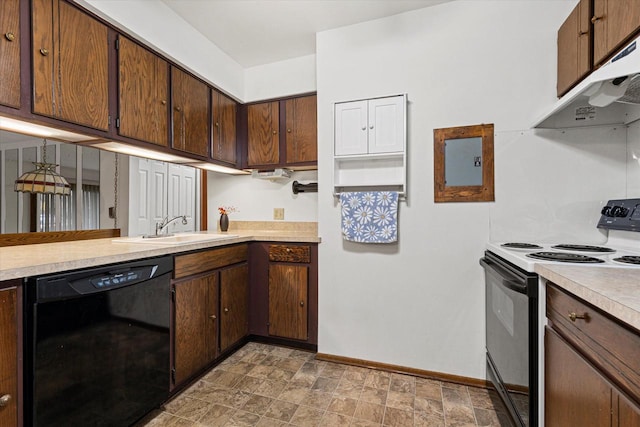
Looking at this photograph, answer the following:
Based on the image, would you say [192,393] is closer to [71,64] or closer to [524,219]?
[71,64]

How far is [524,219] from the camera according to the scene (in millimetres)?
1862

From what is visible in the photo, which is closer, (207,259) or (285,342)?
(207,259)

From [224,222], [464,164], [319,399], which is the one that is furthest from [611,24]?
[224,222]

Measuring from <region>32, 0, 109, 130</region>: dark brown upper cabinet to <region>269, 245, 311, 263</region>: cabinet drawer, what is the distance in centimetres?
138

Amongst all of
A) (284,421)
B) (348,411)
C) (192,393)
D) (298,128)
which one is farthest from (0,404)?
(298,128)

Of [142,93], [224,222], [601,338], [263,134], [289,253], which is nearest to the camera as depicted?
[601,338]

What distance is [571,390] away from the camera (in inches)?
36.9

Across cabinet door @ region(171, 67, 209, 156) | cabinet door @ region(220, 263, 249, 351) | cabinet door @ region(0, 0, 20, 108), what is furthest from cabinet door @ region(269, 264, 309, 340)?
cabinet door @ region(0, 0, 20, 108)

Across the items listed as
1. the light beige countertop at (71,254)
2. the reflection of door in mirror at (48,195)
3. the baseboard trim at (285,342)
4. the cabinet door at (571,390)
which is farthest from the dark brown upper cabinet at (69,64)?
the cabinet door at (571,390)

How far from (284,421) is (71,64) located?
217 centimetres

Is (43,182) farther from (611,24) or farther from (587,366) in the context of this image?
(611,24)

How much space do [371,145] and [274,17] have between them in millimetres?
1211

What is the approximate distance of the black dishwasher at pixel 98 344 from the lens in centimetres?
111

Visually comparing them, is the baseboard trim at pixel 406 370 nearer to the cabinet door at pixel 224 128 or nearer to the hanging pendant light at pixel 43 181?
the cabinet door at pixel 224 128
